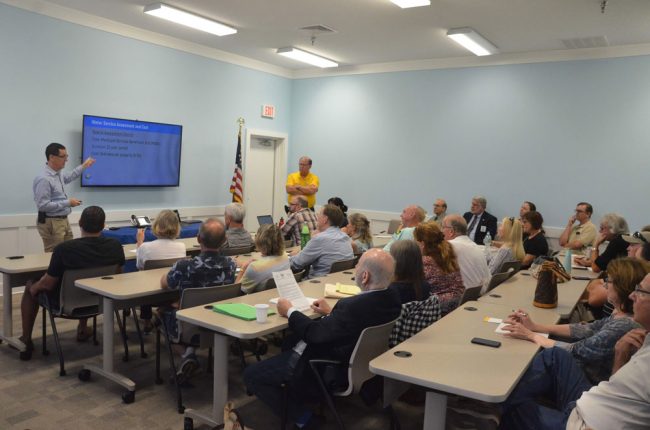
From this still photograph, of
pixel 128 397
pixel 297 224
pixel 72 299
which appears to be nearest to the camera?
pixel 128 397

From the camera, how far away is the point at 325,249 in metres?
4.49

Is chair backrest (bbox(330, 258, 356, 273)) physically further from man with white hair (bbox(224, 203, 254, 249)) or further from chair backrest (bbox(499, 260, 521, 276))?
chair backrest (bbox(499, 260, 521, 276))

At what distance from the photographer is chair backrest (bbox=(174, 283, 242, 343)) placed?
10.6ft

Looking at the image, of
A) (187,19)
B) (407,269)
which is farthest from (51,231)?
(407,269)

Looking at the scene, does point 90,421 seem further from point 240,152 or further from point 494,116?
point 494,116

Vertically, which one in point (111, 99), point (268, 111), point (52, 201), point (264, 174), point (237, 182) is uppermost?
point (268, 111)

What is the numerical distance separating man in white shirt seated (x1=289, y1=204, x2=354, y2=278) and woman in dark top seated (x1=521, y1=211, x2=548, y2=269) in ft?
6.94

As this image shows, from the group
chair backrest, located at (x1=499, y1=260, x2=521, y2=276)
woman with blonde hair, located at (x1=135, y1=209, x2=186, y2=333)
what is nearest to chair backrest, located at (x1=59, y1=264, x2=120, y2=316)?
woman with blonde hair, located at (x1=135, y1=209, x2=186, y2=333)

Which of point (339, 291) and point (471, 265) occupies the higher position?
point (471, 265)

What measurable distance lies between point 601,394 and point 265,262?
2329 millimetres

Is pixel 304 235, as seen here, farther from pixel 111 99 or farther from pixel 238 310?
pixel 111 99

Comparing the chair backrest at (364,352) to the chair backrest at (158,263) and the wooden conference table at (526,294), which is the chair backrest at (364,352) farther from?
the chair backrest at (158,263)

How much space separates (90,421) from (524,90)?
6.83 metres

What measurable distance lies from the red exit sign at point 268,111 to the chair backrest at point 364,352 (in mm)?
6851
